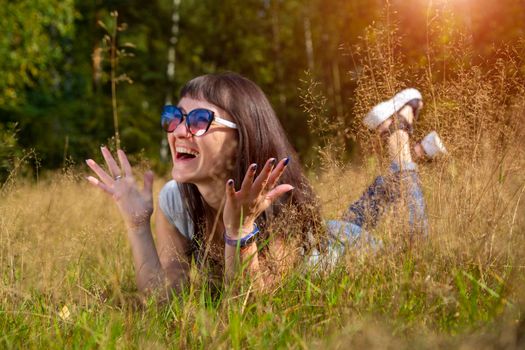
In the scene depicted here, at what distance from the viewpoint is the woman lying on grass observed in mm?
2273

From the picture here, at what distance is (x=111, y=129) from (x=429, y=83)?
9.58m

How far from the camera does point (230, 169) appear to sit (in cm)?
254

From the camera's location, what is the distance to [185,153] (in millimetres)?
2568

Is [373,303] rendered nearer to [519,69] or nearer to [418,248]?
[418,248]

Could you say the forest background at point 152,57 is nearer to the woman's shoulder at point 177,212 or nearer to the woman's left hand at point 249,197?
the woman's shoulder at point 177,212

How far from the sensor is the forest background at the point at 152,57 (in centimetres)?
941

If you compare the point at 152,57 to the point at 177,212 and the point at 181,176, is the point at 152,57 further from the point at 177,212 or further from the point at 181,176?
the point at 181,176

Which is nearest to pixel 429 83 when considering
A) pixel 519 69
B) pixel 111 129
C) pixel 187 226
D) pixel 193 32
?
pixel 519 69

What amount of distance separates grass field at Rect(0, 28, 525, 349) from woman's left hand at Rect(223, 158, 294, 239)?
20 centimetres

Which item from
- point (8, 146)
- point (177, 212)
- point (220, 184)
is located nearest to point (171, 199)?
point (177, 212)

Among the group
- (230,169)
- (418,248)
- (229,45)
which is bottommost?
(418,248)

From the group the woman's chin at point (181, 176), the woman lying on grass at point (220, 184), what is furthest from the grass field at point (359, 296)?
the woman's chin at point (181, 176)

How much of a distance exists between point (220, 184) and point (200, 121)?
249mm

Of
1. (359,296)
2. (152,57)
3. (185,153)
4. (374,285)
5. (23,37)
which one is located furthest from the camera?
(152,57)
